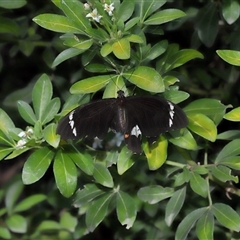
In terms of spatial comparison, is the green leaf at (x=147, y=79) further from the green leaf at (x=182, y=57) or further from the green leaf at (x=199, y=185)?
the green leaf at (x=199, y=185)

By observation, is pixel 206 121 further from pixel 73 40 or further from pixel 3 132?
pixel 3 132

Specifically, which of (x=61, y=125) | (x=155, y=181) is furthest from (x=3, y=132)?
(x=155, y=181)

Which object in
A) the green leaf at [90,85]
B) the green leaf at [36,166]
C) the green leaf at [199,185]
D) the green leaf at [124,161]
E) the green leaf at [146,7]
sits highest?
the green leaf at [146,7]

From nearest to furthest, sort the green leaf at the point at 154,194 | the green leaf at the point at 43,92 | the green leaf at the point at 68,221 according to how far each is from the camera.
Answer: the green leaf at the point at 43,92 → the green leaf at the point at 154,194 → the green leaf at the point at 68,221

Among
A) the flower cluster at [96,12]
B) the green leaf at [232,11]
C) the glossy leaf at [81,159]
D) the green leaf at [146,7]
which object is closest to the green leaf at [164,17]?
the green leaf at [146,7]

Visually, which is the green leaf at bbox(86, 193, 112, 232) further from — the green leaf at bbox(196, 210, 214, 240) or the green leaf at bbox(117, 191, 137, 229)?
the green leaf at bbox(196, 210, 214, 240)

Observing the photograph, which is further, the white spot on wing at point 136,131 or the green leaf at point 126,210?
the green leaf at point 126,210

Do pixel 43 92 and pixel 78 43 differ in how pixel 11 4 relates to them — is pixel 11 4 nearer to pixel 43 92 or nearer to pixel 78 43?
pixel 43 92
